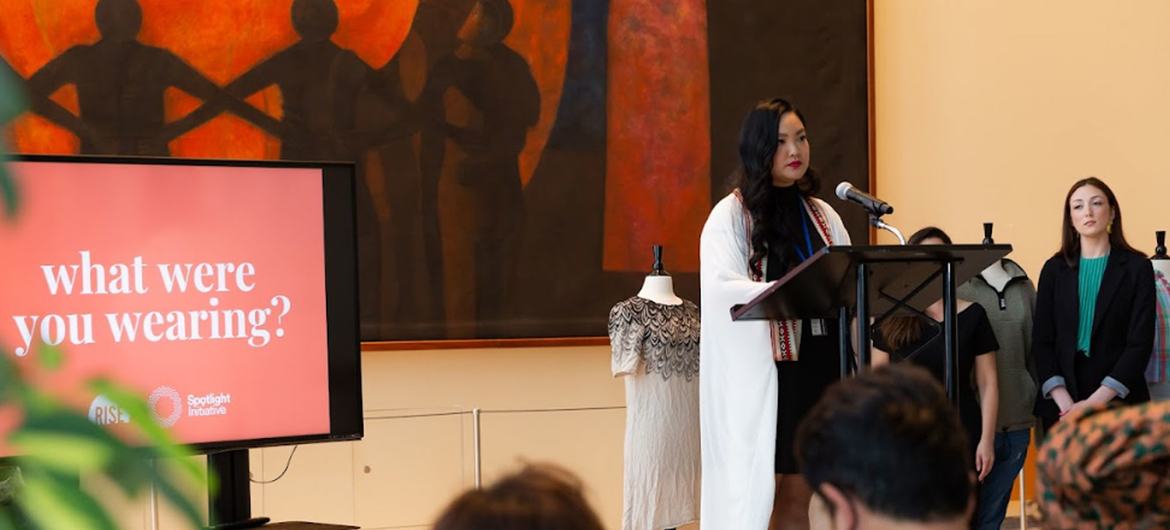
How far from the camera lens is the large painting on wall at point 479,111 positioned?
553 centimetres

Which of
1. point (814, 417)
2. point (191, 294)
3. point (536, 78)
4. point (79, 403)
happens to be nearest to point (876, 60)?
point (536, 78)

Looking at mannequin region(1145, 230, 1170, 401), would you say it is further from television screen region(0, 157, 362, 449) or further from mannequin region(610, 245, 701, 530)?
television screen region(0, 157, 362, 449)

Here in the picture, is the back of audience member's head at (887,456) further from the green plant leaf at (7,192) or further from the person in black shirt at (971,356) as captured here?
the person in black shirt at (971,356)

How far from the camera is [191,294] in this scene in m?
3.30

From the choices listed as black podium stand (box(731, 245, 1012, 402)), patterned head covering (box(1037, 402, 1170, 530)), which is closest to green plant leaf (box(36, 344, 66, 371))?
patterned head covering (box(1037, 402, 1170, 530))

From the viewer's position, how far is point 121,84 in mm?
5508

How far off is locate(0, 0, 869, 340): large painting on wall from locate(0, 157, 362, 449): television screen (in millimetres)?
2266

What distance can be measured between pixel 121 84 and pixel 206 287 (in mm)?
A: 2548

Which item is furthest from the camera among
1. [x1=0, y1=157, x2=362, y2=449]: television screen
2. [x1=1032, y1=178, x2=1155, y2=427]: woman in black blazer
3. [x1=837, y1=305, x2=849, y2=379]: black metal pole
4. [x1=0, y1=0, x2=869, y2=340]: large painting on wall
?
[x1=0, y1=0, x2=869, y2=340]: large painting on wall

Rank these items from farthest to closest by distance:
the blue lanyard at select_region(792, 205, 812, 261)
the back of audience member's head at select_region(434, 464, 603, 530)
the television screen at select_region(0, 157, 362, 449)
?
the blue lanyard at select_region(792, 205, 812, 261) < the television screen at select_region(0, 157, 362, 449) < the back of audience member's head at select_region(434, 464, 603, 530)

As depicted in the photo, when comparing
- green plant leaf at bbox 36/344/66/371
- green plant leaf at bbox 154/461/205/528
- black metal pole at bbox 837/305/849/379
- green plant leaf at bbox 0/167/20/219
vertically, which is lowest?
black metal pole at bbox 837/305/849/379

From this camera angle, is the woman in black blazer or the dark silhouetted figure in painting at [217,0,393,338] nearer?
the woman in black blazer

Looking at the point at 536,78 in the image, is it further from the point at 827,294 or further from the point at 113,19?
the point at 827,294

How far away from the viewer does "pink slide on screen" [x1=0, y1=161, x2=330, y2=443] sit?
3141 millimetres
